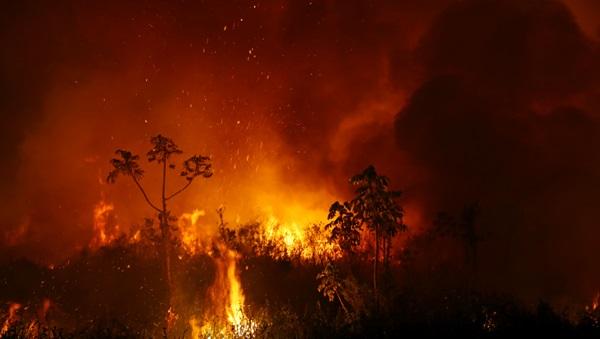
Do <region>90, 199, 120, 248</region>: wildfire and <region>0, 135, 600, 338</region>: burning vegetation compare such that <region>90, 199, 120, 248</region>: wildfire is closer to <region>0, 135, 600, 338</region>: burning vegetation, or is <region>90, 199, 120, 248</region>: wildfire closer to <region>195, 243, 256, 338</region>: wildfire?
<region>0, 135, 600, 338</region>: burning vegetation

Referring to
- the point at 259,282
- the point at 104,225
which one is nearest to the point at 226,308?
the point at 259,282

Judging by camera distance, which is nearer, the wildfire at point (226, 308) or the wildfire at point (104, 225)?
the wildfire at point (226, 308)

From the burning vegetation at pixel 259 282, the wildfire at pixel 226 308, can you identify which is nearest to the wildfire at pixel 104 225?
the burning vegetation at pixel 259 282

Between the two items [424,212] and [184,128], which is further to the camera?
[184,128]

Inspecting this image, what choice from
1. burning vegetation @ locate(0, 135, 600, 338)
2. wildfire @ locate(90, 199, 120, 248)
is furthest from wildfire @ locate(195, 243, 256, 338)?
wildfire @ locate(90, 199, 120, 248)

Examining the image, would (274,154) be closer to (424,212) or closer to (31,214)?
(424,212)

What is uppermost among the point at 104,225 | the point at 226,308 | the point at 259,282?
the point at 104,225

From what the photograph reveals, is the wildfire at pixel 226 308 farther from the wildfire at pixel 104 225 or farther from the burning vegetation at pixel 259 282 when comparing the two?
the wildfire at pixel 104 225

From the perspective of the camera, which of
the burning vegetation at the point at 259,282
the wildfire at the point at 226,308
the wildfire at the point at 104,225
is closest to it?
the burning vegetation at the point at 259,282

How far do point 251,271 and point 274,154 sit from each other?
13821mm

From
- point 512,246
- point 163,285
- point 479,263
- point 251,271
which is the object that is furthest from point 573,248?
point 163,285

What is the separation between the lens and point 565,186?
2652cm

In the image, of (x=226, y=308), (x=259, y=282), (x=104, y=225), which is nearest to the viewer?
(x=226, y=308)

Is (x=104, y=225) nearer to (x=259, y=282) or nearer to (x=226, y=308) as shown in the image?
(x=259, y=282)
